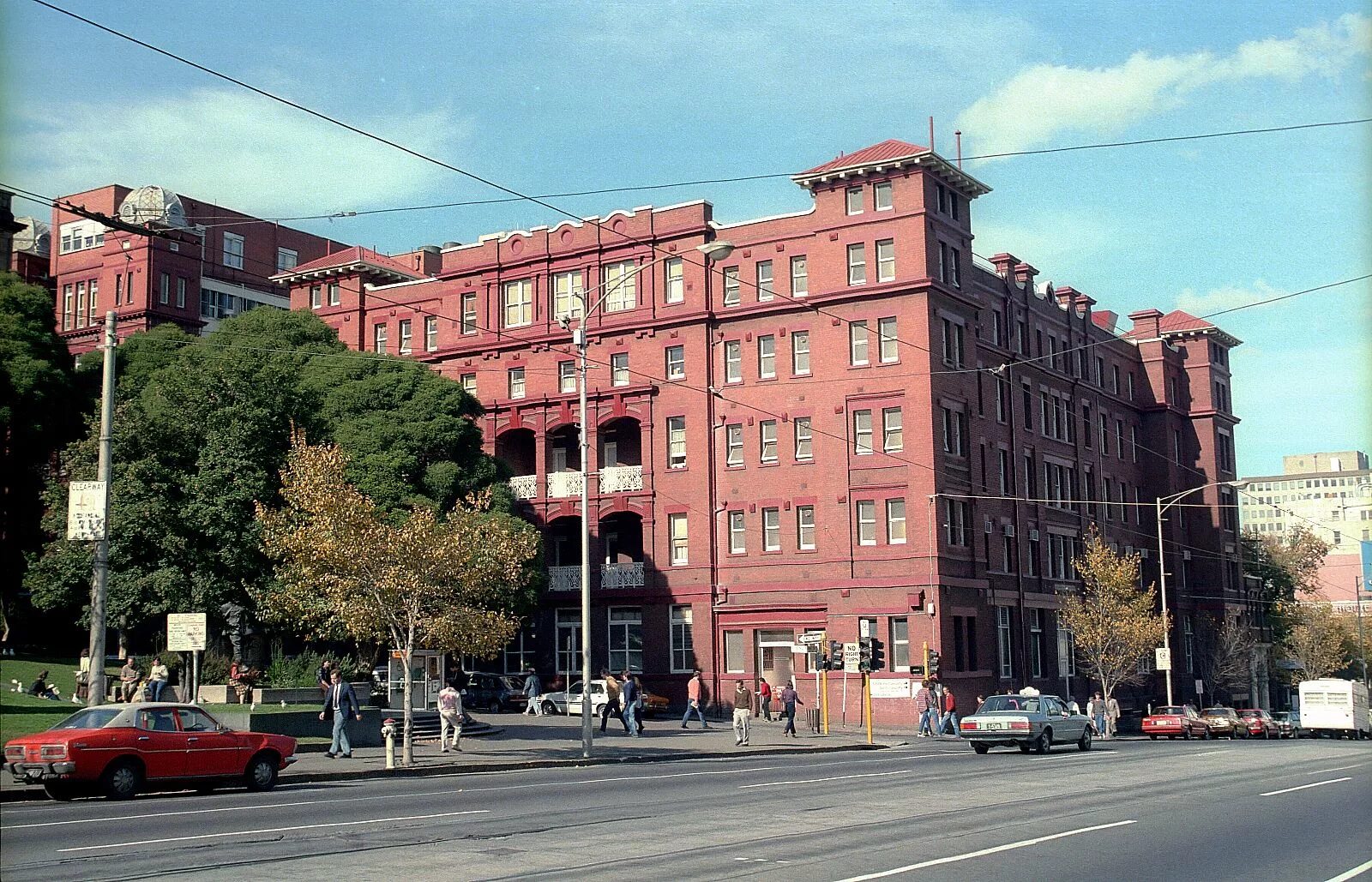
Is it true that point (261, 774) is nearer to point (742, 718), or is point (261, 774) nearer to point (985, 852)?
point (985, 852)

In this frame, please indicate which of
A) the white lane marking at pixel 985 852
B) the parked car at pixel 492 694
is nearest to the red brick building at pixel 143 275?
the parked car at pixel 492 694

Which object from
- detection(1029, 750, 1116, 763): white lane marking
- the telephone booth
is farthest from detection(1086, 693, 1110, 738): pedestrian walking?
the telephone booth

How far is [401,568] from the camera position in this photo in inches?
1169

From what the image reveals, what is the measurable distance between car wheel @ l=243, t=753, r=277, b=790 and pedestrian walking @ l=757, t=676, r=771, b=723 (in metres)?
30.3

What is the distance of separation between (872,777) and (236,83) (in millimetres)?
15549

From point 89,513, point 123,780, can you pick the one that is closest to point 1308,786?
point 123,780

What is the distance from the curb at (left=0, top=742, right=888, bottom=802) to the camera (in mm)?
24391

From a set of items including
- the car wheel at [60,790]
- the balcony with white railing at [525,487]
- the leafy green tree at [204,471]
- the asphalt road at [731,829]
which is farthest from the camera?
the balcony with white railing at [525,487]

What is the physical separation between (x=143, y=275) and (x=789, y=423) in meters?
36.0

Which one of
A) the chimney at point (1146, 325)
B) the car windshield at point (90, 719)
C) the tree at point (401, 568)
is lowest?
the car windshield at point (90, 719)

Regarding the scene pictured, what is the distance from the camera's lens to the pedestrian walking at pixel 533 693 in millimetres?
55219

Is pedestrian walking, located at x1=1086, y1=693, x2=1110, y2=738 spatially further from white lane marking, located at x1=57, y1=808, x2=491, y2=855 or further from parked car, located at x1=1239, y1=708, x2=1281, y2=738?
white lane marking, located at x1=57, y1=808, x2=491, y2=855

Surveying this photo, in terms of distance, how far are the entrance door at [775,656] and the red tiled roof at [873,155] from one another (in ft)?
60.6

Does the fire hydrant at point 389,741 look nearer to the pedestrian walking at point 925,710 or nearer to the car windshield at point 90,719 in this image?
the car windshield at point 90,719
